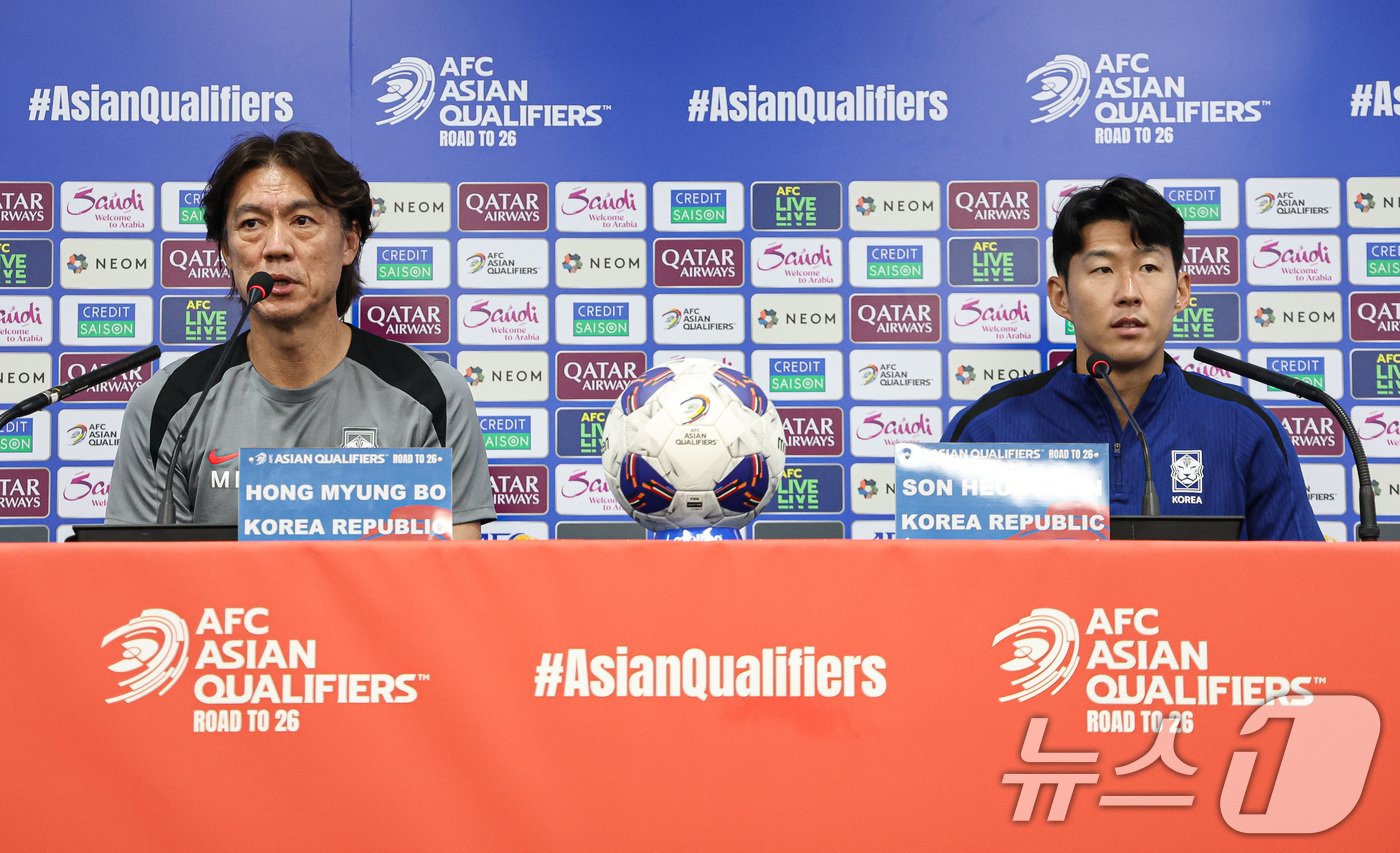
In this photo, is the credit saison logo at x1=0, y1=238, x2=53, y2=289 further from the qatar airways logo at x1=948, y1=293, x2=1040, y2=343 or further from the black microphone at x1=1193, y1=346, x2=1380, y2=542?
the black microphone at x1=1193, y1=346, x2=1380, y2=542

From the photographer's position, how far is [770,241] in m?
3.02

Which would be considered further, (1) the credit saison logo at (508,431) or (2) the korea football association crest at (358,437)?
(1) the credit saison logo at (508,431)

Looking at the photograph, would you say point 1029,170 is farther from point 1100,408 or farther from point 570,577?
point 570,577

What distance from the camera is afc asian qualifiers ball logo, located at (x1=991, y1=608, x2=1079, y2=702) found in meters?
1.05

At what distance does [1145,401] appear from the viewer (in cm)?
215

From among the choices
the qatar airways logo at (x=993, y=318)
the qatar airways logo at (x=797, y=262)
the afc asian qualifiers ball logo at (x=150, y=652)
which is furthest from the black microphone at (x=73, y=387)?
the qatar airways logo at (x=993, y=318)

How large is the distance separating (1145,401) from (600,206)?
1.48m

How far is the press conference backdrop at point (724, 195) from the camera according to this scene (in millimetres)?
2984

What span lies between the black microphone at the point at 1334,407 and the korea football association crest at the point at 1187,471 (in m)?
0.47

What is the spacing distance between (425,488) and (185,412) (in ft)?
3.19

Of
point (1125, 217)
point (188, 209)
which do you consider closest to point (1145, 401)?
point (1125, 217)

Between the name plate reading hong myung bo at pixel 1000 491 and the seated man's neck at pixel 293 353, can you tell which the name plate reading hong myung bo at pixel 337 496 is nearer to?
the name plate reading hong myung bo at pixel 1000 491

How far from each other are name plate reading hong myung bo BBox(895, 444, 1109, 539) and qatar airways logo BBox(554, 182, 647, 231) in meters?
1.90

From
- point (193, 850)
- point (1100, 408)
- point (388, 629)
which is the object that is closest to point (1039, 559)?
point (388, 629)
